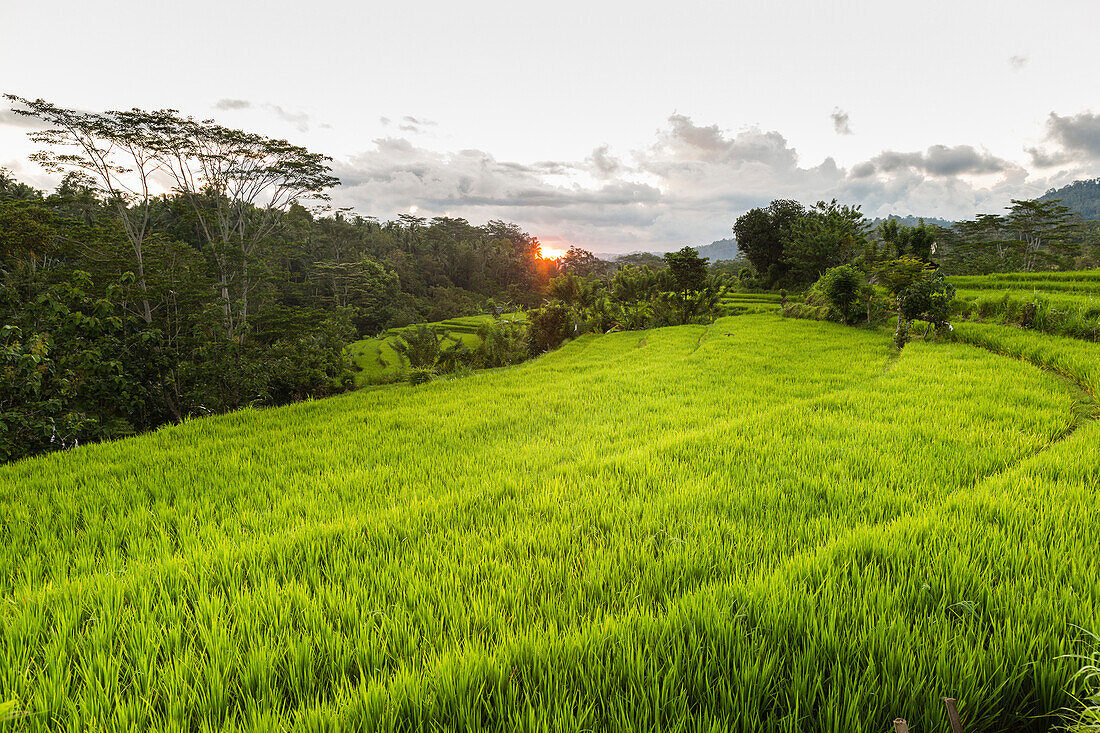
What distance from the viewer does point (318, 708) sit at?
136cm

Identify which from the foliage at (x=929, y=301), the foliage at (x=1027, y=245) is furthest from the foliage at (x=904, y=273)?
the foliage at (x=1027, y=245)

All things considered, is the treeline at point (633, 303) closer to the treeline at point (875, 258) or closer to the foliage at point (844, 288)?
the treeline at point (875, 258)

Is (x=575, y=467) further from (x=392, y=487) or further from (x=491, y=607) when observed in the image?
(x=491, y=607)

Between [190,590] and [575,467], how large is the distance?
2959 mm

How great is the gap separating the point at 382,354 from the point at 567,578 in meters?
36.2

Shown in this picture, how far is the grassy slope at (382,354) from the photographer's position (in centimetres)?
2667

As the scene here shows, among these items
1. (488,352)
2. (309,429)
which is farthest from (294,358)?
(309,429)

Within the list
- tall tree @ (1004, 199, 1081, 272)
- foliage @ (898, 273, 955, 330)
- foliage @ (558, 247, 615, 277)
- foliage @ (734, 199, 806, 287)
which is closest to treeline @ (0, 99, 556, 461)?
foliage @ (898, 273, 955, 330)

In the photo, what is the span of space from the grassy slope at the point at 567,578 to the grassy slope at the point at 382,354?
22135 mm

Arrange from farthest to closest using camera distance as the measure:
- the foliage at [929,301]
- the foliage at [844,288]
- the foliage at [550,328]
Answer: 1. the foliage at [550,328]
2. the foliage at [844,288]
3. the foliage at [929,301]

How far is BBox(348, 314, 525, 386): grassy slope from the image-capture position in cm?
2667

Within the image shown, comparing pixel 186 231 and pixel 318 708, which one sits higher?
pixel 186 231

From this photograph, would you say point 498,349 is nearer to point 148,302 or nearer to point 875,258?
point 148,302

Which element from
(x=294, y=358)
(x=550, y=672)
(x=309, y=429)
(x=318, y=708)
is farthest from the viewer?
(x=294, y=358)
